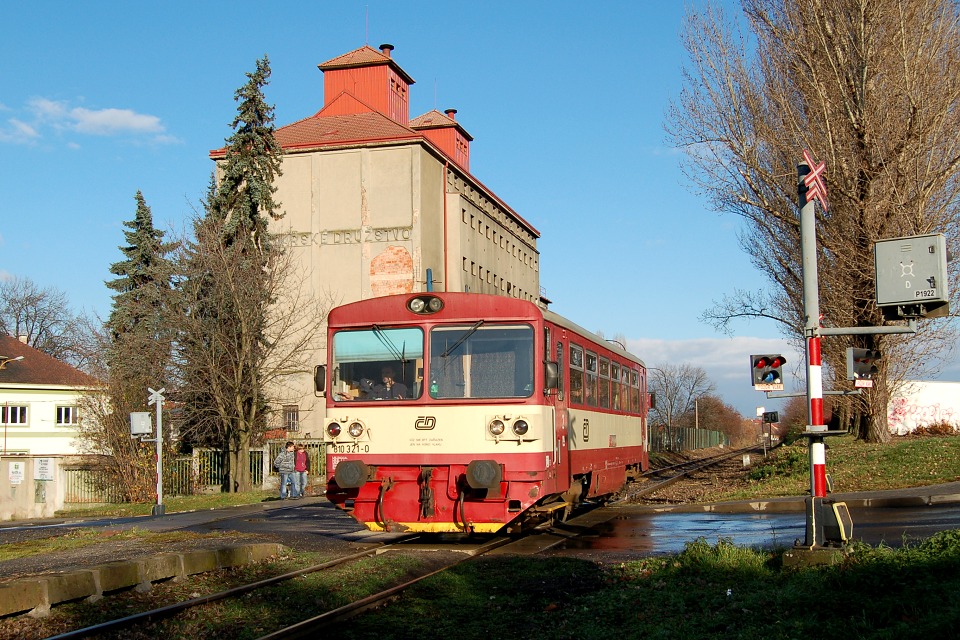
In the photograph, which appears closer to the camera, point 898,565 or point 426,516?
point 898,565

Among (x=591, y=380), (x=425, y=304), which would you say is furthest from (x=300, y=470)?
(x=425, y=304)

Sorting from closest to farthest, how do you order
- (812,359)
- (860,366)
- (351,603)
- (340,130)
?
(351,603) → (812,359) → (860,366) → (340,130)

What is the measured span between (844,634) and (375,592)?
496 cm

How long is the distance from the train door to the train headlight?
0.63 metres

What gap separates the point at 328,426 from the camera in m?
13.5

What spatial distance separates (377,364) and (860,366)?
6148 mm

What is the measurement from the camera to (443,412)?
1299 cm

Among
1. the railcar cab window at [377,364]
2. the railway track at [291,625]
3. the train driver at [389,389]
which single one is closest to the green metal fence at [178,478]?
the railcar cab window at [377,364]

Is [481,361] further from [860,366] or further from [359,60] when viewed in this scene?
[359,60]

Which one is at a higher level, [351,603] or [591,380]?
[591,380]

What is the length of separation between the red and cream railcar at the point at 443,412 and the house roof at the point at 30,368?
48890 mm

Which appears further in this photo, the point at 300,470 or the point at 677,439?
the point at 677,439

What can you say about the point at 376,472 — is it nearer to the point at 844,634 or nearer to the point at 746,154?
the point at 844,634

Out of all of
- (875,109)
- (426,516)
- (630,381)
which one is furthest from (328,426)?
(875,109)
